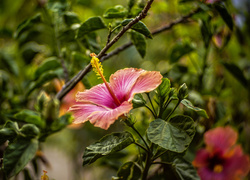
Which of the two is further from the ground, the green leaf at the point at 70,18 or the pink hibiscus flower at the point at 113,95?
the green leaf at the point at 70,18

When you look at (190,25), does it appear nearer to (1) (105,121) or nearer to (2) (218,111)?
(2) (218,111)

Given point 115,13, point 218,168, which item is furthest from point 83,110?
point 218,168

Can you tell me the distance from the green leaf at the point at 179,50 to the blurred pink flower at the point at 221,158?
12.1 inches

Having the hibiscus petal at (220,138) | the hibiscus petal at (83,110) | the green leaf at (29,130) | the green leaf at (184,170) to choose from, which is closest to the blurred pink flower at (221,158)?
the hibiscus petal at (220,138)

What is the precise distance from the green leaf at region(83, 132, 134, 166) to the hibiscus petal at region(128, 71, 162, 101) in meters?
0.11

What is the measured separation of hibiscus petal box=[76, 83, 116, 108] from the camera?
0.66 m

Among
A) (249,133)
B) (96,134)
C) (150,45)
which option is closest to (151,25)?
(150,45)

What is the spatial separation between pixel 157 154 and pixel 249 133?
1.15m

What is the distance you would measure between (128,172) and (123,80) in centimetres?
26

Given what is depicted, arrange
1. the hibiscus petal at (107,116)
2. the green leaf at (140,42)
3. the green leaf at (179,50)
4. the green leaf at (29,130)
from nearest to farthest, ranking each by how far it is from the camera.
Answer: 1. the hibiscus petal at (107,116)
2. the green leaf at (29,130)
3. the green leaf at (140,42)
4. the green leaf at (179,50)

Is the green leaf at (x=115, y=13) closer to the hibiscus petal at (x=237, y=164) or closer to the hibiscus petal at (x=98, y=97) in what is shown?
the hibiscus petal at (x=98, y=97)

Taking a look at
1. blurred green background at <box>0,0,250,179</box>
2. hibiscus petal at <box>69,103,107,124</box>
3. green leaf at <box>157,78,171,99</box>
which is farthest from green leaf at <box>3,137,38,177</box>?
green leaf at <box>157,78,171,99</box>

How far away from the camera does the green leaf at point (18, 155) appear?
1.93ft

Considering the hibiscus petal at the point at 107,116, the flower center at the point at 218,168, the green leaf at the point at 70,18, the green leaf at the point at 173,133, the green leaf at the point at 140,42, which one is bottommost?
the flower center at the point at 218,168
